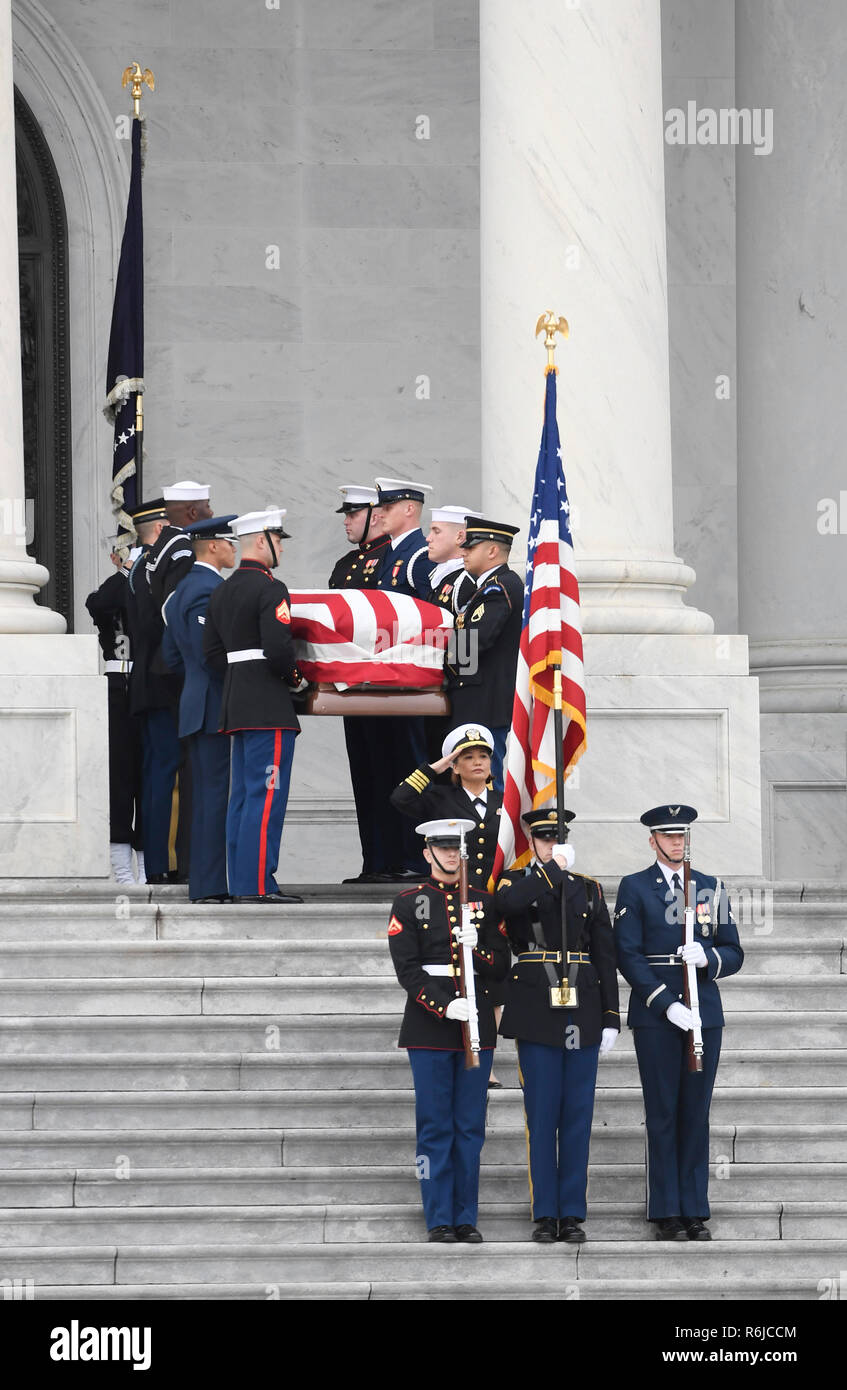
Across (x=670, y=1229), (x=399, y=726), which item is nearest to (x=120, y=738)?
(x=399, y=726)

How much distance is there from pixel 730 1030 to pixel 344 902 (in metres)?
2.76

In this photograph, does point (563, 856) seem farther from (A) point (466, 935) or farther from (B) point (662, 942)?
(B) point (662, 942)

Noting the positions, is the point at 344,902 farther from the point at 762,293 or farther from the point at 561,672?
the point at 762,293

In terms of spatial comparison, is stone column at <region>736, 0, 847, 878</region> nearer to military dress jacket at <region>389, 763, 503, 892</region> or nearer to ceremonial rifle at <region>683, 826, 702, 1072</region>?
military dress jacket at <region>389, 763, 503, 892</region>

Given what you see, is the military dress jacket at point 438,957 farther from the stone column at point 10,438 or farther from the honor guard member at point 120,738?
the honor guard member at point 120,738

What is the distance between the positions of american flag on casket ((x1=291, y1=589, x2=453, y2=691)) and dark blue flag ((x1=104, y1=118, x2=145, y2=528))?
142 inches

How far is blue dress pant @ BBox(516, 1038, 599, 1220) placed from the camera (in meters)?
10.5

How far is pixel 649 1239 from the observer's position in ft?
34.8

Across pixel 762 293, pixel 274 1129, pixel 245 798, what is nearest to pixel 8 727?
pixel 245 798

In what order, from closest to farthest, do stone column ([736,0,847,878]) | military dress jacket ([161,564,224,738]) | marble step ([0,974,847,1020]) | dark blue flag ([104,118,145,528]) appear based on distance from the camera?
1. marble step ([0,974,847,1020])
2. military dress jacket ([161,564,224,738])
3. dark blue flag ([104,118,145,528])
4. stone column ([736,0,847,878])

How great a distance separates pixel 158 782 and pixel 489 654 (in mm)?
2884

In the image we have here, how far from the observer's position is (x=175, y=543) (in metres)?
14.8

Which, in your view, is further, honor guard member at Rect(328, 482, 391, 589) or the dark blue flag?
the dark blue flag

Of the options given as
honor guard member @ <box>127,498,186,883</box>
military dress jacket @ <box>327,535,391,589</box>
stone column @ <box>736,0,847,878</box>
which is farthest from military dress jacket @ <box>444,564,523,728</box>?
stone column @ <box>736,0,847,878</box>
